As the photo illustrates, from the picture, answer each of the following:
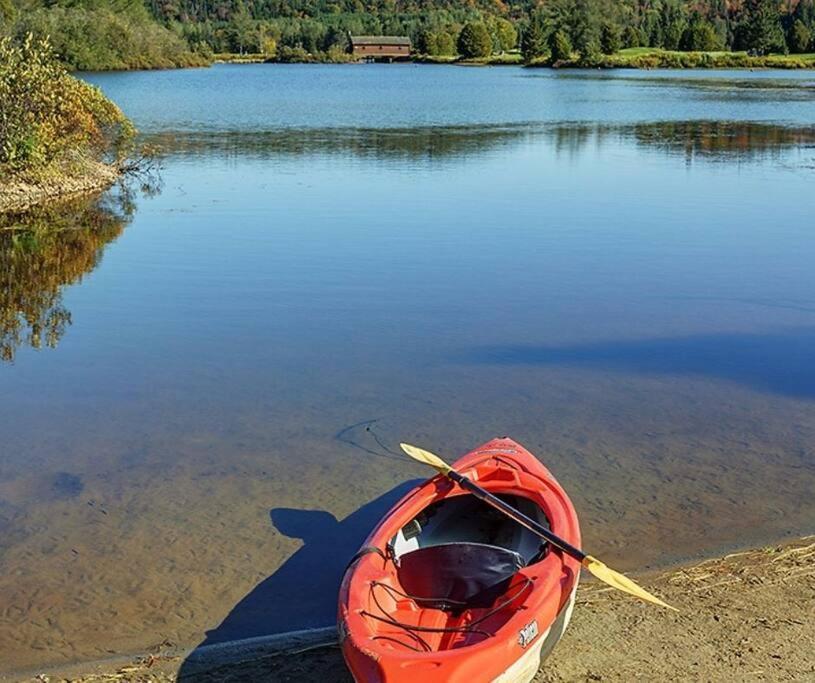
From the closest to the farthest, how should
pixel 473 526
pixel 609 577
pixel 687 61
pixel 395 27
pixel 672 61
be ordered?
pixel 609 577, pixel 473 526, pixel 687 61, pixel 672 61, pixel 395 27

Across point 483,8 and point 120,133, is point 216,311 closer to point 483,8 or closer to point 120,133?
point 120,133

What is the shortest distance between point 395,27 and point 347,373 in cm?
14837

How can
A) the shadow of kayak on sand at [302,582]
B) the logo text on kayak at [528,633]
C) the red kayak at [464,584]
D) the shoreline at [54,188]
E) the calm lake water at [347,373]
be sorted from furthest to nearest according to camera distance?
the shoreline at [54,188], the calm lake water at [347,373], the shadow of kayak on sand at [302,582], the logo text on kayak at [528,633], the red kayak at [464,584]

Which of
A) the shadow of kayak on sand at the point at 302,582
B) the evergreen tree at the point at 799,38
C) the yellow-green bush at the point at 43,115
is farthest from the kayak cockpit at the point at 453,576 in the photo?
the evergreen tree at the point at 799,38

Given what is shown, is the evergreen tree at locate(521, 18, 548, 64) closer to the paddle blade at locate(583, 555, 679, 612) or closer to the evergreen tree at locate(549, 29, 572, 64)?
the evergreen tree at locate(549, 29, 572, 64)

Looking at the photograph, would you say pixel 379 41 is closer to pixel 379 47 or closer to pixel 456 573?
pixel 379 47

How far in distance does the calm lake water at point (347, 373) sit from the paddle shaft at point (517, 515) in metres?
1.26

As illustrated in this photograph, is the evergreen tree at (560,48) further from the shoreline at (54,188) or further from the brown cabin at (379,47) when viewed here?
the shoreline at (54,188)

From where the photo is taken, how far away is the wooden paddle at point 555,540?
6324 mm

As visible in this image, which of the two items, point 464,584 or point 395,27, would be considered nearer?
point 464,584

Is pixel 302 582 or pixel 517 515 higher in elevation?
pixel 517 515

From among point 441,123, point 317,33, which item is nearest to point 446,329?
point 441,123

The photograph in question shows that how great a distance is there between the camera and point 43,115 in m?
23.6

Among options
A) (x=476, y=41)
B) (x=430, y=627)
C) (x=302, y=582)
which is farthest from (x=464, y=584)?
(x=476, y=41)
